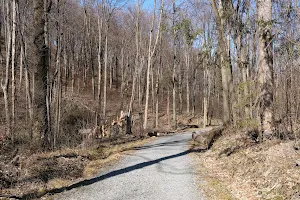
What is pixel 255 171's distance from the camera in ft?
25.4

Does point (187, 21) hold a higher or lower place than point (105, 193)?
higher

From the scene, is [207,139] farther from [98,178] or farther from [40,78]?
[40,78]

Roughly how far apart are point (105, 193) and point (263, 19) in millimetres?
7061

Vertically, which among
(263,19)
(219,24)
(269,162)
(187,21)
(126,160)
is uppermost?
(187,21)

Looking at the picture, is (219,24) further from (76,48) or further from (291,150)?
(76,48)

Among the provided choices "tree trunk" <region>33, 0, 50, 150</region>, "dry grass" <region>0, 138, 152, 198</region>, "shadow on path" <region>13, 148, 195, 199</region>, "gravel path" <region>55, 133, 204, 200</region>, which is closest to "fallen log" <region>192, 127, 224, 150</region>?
"shadow on path" <region>13, 148, 195, 199</region>

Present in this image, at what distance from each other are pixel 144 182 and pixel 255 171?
287 centimetres

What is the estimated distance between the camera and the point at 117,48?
171ft

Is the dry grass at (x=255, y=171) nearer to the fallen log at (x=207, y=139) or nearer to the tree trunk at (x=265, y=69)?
the tree trunk at (x=265, y=69)

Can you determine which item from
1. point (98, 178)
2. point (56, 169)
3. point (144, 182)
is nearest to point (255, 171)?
point (144, 182)

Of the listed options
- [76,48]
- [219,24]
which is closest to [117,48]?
[76,48]

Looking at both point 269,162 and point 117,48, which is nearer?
point 269,162

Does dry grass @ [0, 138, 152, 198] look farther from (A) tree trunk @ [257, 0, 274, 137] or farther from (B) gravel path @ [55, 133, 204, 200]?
(A) tree trunk @ [257, 0, 274, 137]

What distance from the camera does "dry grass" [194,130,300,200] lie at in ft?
21.0
